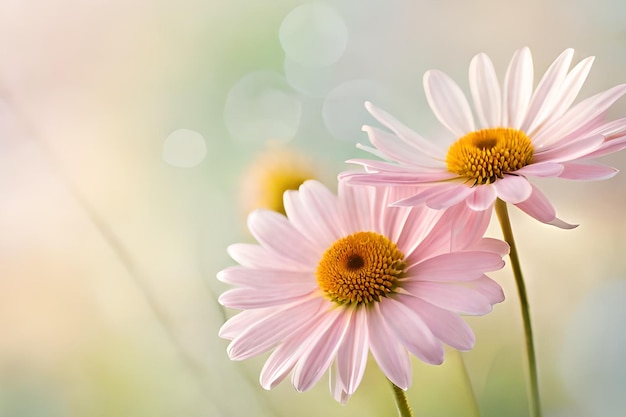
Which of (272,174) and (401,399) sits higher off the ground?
(272,174)

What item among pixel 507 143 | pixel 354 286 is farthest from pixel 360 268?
pixel 507 143

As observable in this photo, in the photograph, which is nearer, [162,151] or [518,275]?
[518,275]

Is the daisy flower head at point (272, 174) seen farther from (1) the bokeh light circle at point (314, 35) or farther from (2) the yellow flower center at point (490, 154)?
(2) the yellow flower center at point (490, 154)

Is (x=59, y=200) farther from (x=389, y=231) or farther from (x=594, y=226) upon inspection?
(x=594, y=226)

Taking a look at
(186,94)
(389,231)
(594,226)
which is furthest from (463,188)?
(186,94)

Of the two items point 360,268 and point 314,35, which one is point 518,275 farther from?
point 314,35
